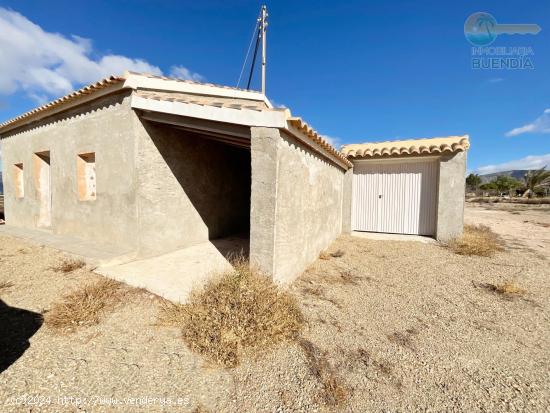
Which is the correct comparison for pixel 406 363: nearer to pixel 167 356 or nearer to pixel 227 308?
pixel 227 308

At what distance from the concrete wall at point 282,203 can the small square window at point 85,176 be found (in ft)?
16.1

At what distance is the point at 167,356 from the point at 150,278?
6.46 ft

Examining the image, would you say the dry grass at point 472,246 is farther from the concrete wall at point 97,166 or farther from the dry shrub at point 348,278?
the concrete wall at point 97,166

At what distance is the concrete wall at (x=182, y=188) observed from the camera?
16.8 feet

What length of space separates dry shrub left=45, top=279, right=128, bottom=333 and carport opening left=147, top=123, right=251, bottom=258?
7.29 feet

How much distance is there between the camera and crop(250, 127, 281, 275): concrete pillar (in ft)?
11.9

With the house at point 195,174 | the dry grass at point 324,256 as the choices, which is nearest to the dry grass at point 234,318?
the house at point 195,174

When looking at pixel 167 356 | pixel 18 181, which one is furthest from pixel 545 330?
pixel 18 181

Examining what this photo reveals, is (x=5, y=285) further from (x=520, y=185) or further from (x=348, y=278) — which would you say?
(x=520, y=185)

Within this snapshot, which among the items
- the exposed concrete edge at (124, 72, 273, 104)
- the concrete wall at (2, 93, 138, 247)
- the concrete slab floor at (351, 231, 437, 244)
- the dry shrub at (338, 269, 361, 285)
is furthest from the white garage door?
the concrete wall at (2, 93, 138, 247)

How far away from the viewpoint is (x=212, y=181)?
6.89 metres

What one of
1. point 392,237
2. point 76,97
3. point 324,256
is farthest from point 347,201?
point 76,97

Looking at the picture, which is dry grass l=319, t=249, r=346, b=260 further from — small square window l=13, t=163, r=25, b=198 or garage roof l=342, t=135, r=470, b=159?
small square window l=13, t=163, r=25, b=198

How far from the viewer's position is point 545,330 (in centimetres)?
314
